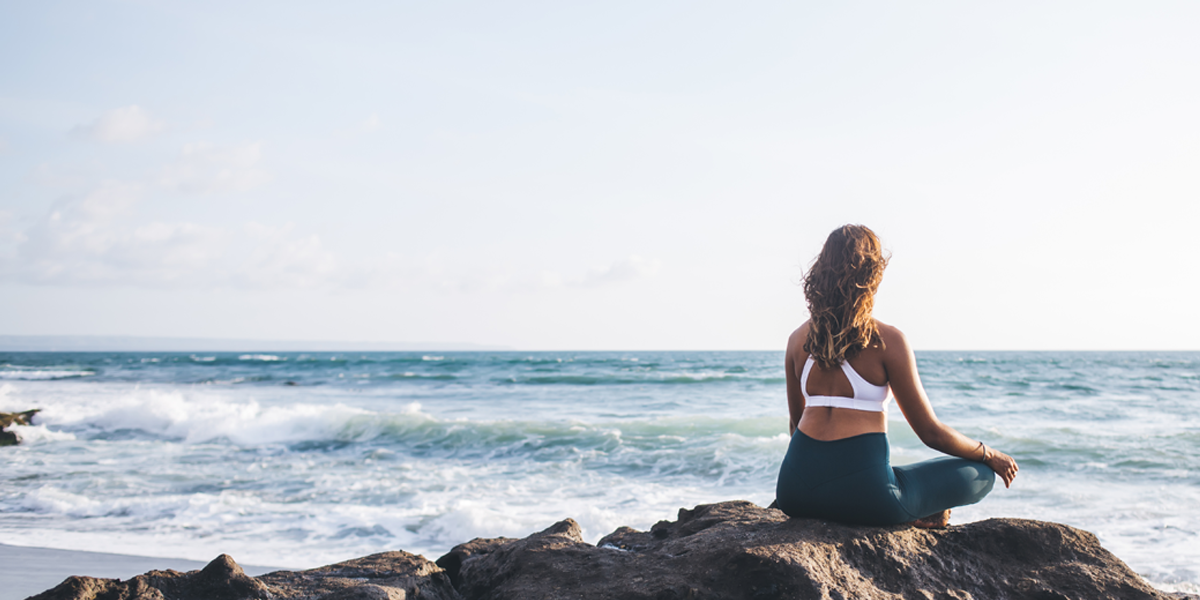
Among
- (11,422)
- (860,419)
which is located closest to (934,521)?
(860,419)

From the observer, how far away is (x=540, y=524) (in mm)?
6672

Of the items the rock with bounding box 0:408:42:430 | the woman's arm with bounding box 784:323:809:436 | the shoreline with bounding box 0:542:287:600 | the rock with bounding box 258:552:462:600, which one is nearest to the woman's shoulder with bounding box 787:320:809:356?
the woman's arm with bounding box 784:323:809:436

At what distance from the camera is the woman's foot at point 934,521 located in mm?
2939

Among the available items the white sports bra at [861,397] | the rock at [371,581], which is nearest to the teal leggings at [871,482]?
the white sports bra at [861,397]

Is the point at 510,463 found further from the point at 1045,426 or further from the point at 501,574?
the point at 1045,426

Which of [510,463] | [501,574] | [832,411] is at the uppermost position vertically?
[832,411]

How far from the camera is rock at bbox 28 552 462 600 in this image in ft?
9.09

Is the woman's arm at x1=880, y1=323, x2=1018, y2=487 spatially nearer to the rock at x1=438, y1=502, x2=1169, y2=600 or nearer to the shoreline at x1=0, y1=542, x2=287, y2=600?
the rock at x1=438, y1=502, x2=1169, y2=600

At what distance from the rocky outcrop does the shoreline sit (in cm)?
797

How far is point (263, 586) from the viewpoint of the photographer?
2.93 m

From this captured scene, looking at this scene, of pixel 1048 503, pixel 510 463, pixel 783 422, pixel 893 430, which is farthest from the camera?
pixel 783 422

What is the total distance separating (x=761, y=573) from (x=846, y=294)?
1097 millimetres

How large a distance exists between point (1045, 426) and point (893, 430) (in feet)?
9.62

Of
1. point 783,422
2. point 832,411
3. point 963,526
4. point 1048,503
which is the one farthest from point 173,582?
point 783,422
